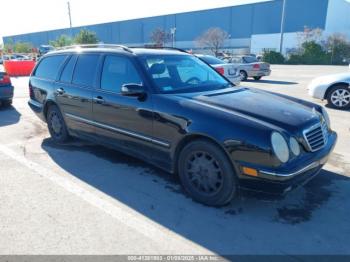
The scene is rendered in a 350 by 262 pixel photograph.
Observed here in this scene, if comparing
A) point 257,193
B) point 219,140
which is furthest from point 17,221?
point 257,193

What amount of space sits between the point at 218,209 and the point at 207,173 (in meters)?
0.41

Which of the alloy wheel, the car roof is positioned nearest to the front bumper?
the car roof

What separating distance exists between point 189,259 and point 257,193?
0.95 m

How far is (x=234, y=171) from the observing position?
3145 mm

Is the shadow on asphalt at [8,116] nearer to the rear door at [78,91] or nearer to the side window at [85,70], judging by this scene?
the rear door at [78,91]

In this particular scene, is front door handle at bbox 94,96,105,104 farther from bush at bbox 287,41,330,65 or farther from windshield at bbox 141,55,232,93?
bush at bbox 287,41,330,65

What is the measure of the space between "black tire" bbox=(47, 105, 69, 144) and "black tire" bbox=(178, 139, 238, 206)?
2.77 meters

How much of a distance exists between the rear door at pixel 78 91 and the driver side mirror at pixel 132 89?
104 centimetres

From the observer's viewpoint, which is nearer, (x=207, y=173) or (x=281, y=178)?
(x=281, y=178)

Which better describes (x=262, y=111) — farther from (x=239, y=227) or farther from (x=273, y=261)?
(x=273, y=261)

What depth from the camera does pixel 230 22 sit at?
6931 cm

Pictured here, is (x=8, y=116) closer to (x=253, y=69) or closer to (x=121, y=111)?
(x=121, y=111)

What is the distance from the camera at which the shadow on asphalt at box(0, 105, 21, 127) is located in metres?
7.30

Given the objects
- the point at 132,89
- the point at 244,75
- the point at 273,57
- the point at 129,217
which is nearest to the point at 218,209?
the point at 129,217
